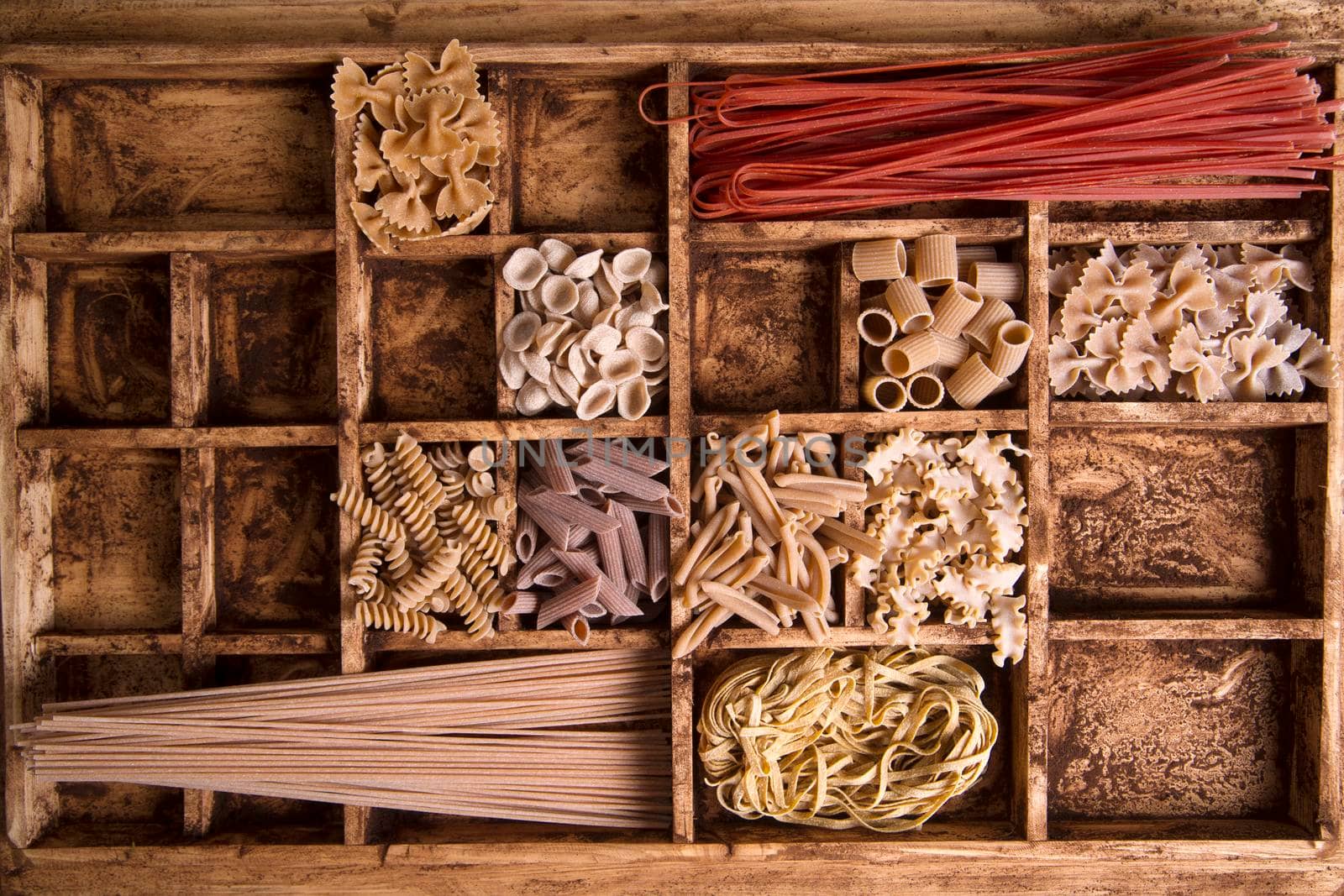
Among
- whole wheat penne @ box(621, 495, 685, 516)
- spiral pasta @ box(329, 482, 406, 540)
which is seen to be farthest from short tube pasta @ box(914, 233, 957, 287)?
spiral pasta @ box(329, 482, 406, 540)

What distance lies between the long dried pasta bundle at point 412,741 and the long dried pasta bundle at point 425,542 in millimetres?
255

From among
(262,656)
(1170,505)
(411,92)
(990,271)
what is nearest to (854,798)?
(1170,505)

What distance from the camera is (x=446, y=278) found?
10.2 feet

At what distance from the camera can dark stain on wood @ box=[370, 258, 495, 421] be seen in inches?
122

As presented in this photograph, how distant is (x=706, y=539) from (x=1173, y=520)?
Result: 1.96 meters

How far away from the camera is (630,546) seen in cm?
289

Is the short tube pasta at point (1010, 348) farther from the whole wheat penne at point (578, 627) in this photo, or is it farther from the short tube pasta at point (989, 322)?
the whole wheat penne at point (578, 627)

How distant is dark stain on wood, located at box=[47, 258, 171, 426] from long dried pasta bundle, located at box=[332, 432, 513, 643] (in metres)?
1.07

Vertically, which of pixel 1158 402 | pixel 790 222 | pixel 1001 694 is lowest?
pixel 1001 694

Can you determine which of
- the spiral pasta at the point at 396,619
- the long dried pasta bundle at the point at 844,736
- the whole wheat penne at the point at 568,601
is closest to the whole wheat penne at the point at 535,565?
the whole wheat penne at the point at 568,601

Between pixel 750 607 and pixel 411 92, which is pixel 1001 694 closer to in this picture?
pixel 750 607

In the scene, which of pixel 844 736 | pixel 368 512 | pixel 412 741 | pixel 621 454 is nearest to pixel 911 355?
pixel 621 454

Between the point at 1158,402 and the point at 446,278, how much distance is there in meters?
2.85

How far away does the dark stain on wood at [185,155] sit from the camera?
3.08 metres
